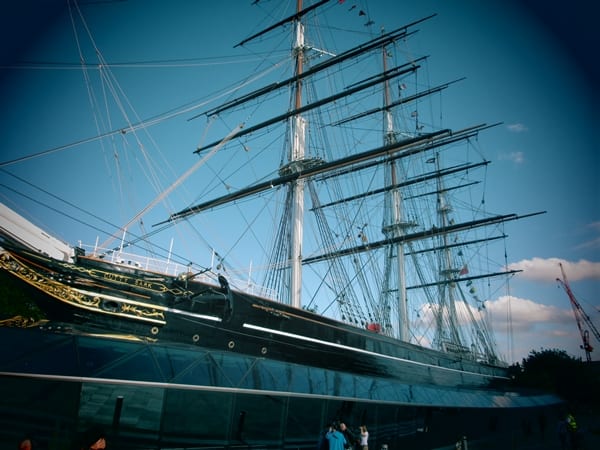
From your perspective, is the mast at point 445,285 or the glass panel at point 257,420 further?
the mast at point 445,285

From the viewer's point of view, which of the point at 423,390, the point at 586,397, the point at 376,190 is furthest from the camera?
the point at 586,397

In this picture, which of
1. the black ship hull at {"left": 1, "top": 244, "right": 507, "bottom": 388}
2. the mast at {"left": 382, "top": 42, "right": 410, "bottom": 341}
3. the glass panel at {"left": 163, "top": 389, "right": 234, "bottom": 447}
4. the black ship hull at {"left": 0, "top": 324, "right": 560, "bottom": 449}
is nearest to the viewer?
the black ship hull at {"left": 0, "top": 324, "right": 560, "bottom": 449}

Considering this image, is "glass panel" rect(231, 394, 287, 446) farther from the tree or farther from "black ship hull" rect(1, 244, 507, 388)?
the tree

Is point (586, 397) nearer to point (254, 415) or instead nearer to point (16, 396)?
point (254, 415)

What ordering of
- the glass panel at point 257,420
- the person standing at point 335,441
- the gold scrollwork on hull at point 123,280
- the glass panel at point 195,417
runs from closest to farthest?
1. the person standing at point 335,441
2. the glass panel at point 195,417
3. the glass panel at point 257,420
4. the gold scrollwork on hull at point 123,280

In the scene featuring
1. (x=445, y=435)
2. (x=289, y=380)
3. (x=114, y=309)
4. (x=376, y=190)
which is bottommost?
(x=445, y=435)

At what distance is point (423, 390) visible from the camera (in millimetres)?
13078

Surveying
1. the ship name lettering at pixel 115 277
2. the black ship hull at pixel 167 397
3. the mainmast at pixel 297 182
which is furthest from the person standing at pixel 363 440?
the ship name lettering at pixel 115 277

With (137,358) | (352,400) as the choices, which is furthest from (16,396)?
(352,400)

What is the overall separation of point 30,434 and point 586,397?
1690 inches

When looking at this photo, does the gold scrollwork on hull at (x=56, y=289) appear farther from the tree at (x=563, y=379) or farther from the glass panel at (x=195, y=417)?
the tree at (x=563, y=379)

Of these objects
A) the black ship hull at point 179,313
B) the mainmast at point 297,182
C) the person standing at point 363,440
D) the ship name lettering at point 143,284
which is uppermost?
the mainmast at point 297,182

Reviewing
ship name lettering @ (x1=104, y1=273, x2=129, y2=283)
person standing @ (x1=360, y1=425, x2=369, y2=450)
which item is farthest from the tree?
ship name lettering @ (x1=104, y1=273, x2=129, y2=283)

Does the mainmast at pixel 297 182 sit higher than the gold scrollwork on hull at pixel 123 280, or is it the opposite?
the mainmast at pixel 297 182
